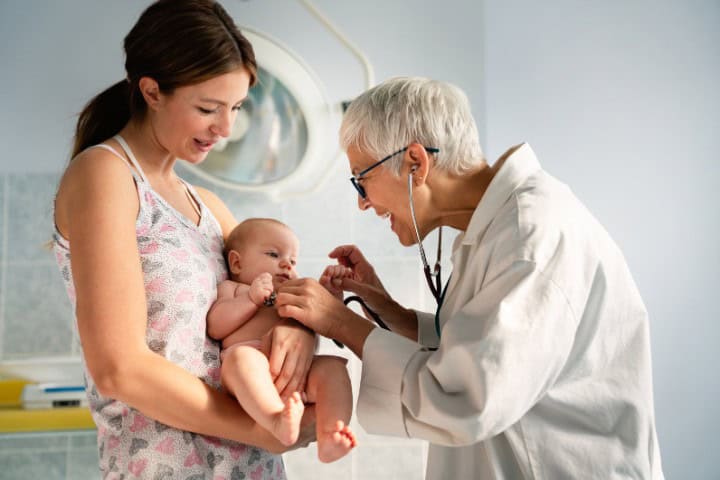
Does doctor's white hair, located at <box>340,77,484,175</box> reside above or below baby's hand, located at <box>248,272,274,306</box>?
above

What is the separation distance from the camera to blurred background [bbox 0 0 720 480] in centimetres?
271

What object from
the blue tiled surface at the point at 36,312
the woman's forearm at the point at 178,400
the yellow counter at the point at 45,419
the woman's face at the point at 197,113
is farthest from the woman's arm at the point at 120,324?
the blue tiled surface at the point at 36,312

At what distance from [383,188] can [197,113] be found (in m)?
0.42

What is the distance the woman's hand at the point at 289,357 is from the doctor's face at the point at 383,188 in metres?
0.35

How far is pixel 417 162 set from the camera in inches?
56.5

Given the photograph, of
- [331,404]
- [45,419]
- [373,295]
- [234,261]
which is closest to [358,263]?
[373,295]

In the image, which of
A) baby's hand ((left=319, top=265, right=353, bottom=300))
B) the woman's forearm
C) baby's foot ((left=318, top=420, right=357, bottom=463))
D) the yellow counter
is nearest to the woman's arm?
the woman's forearm

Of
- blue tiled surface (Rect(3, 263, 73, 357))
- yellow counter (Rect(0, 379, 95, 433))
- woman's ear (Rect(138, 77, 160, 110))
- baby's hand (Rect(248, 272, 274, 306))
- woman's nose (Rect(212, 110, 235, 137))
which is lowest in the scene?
yellow counter (Rect(0, 379, 95, 433))

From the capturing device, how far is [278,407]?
120cm

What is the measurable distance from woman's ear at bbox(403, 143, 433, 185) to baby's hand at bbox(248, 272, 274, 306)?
1.22 ft

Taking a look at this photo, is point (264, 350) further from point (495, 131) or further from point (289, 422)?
point (495, 131)

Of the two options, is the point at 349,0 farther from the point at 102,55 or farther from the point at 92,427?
the point at 92,427

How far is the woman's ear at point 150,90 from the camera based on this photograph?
1.37 metres

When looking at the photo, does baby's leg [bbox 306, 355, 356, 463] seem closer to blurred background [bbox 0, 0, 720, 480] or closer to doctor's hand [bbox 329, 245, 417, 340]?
doctor's hand [bbox 329, 245, 417, 340]
